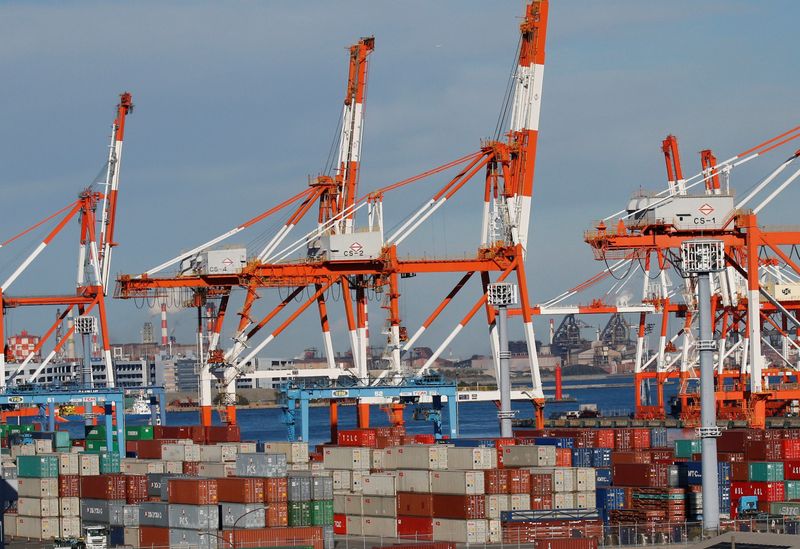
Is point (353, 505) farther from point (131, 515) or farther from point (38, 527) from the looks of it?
point (38, 527)

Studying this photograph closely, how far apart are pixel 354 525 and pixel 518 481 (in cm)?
632

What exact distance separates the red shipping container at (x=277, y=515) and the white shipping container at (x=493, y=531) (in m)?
6.22

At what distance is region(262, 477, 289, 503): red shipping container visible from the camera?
165 ft

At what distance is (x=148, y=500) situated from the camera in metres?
54.9

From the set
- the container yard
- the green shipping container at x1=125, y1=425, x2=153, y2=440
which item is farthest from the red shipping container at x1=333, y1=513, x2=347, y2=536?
the green shipping container at x1=125, y1=425, x2=153, y2=440

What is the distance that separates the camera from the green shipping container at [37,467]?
Result: 57188 millimetres

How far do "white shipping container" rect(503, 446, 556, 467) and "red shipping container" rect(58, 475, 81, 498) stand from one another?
14.5 meters

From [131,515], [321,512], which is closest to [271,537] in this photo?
[321,512]

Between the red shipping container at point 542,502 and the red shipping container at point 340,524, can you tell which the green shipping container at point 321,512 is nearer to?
the red shipping container at point 340,524

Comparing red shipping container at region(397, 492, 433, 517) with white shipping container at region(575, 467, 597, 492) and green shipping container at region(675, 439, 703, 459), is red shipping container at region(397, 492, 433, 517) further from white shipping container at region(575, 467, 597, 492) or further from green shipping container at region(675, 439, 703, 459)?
green shipping container at region(675, 439, 703, 459)

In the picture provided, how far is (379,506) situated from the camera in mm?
54500

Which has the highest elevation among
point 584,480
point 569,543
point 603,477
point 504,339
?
point 504,339

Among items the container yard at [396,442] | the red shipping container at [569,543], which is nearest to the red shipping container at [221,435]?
the container yard at [396,442]

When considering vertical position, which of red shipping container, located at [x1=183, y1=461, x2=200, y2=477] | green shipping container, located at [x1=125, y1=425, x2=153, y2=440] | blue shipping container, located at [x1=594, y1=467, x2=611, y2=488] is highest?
green shipping container, located at [x1=125, y1=425, x2=153, y2=440]
